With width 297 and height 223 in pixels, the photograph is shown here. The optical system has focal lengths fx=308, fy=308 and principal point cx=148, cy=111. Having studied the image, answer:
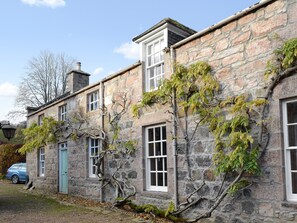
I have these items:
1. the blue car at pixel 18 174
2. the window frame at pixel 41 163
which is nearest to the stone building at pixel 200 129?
the window frame at pixel 41 163

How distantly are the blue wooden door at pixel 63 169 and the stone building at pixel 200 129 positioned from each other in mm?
843

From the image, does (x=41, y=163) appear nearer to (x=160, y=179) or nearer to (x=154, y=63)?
(x=160, y=179)

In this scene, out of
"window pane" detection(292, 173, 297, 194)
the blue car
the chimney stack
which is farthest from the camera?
the blue car

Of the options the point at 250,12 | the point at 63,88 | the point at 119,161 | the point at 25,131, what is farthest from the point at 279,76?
the point at 63,88

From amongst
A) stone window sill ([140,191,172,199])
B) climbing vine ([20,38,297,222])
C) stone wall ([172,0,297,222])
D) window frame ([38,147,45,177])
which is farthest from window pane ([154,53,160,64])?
window frame ([38,147,45,177])

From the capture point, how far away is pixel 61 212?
9.11 m

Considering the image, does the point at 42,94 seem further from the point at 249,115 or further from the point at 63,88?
the point at 249,115

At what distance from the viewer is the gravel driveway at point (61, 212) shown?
25.9ft

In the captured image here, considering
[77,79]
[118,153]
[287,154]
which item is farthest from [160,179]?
[77,79]

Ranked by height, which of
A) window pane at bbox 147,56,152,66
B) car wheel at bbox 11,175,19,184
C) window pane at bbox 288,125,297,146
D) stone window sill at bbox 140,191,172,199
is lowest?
car wheel at bbox 11,175,19,184

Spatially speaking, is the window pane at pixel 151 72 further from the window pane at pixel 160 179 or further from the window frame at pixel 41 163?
the window frame at pixel 41 163

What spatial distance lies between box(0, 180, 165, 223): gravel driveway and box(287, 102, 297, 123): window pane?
3968 mm

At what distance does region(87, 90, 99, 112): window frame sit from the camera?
11746 millimetres

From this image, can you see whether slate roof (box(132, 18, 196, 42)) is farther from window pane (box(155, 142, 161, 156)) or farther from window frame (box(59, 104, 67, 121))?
window frame (box(59, 104, 67, 121))
